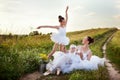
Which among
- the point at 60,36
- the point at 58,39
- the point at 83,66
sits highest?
the point at 60,36

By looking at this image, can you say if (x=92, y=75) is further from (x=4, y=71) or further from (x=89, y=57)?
(x=4, y=71)

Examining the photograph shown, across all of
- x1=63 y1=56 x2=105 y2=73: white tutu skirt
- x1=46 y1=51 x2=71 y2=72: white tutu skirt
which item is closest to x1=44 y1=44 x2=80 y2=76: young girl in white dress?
x1=46 y1=51 x2=71 y2=72: white tutu skirt

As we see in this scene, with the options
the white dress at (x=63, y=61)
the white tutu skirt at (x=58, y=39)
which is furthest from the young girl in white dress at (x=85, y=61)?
the white tutu skirt at (x=58, y=39)

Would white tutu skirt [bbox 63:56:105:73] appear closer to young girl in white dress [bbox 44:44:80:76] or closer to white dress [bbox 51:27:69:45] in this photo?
young girl in white dress [bbox 44:44:80:76]

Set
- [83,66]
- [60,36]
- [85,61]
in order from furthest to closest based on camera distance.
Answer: [60,36], [85,61], [83,66]

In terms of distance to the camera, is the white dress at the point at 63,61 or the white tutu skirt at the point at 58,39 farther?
the white tutu skirt at the point at 58,39

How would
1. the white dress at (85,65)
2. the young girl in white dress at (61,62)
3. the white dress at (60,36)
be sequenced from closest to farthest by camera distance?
the young girl in white dress at (61,62) < the white dress at (85,65) < the white dress at (60,36)

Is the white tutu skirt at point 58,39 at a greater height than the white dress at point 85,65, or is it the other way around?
the white tutu skirt at point 58,39

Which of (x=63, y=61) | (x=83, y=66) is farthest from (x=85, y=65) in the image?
(x=63, y=61)

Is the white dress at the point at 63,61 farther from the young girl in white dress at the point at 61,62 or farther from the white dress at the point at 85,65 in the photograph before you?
the white dress at the point at 85,65

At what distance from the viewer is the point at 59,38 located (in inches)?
669

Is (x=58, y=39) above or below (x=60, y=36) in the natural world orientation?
below

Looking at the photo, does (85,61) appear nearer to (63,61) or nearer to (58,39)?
(63,61)

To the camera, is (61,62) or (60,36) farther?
(60,36)
